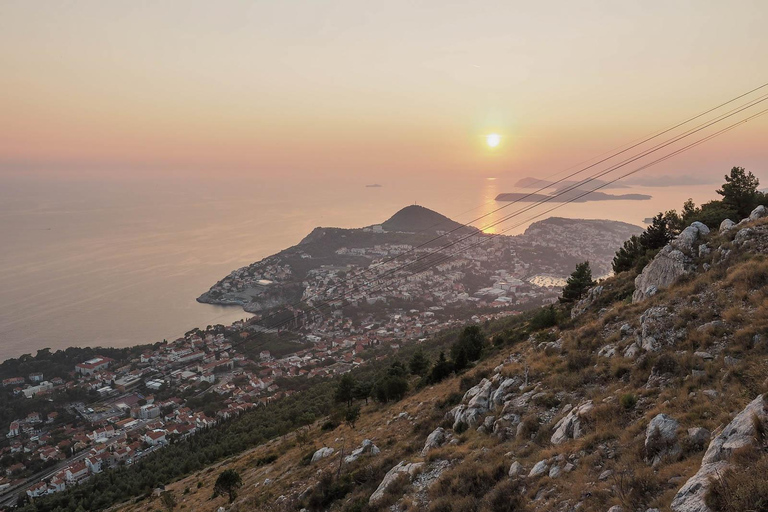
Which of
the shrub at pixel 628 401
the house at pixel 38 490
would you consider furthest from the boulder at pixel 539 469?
the house at pixel 38 490

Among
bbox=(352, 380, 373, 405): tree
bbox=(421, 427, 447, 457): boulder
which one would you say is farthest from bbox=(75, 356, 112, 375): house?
bbox=(421, 427, 447, 457): boulder

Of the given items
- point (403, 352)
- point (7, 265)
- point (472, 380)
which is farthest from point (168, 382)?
point (7, 265)

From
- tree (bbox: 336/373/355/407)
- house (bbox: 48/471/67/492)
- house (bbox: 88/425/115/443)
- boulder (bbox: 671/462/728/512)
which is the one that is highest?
boulder (bbox: 671/462/728/512)

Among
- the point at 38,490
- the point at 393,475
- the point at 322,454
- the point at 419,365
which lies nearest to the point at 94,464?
the point at 38,490

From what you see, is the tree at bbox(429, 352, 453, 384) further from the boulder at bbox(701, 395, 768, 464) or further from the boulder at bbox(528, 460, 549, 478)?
the boulder at bbox(701, 395, 768, 464)

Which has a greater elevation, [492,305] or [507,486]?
[507,486]

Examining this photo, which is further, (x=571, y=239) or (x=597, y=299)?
(x=571, y=239)

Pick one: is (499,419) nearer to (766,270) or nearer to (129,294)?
(766,270)
